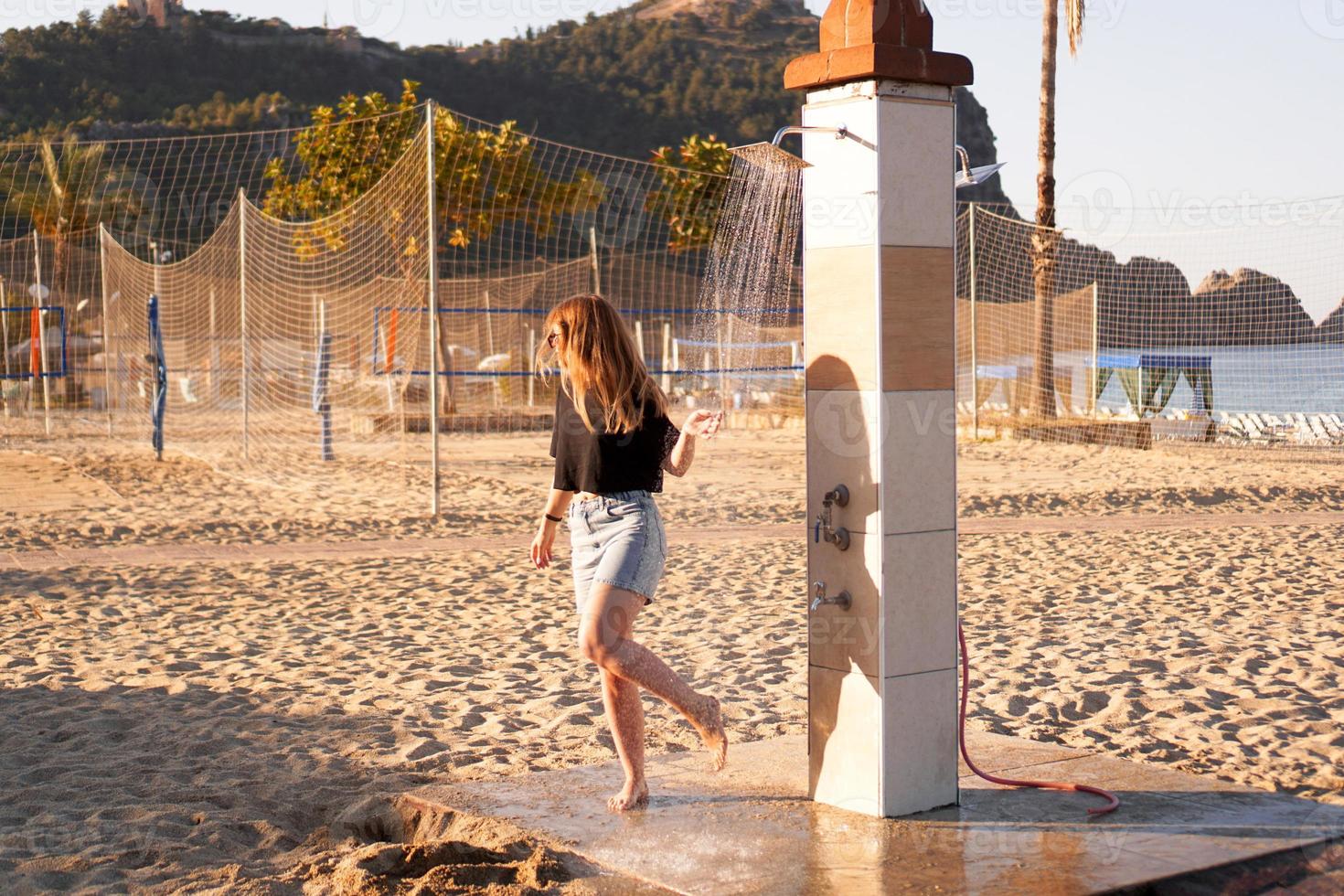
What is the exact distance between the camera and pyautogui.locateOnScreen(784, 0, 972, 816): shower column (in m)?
3.31

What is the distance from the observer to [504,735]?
4680mm

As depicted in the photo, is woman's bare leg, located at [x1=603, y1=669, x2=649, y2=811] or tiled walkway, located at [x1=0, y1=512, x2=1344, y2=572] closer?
woman's bare leg, located at [x1=603, y1=669, x2=649, y2=811]

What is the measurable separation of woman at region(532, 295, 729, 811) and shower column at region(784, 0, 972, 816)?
14.9 inches

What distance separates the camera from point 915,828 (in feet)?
10.8

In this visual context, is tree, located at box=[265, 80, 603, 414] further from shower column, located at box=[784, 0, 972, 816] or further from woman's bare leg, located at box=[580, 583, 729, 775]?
shower column, located at box=[784, 0, 972, 816]

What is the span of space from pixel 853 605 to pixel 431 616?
3954 millimetres

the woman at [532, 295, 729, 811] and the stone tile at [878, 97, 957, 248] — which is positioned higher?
the stone tile at [878, 97, 957, 248]

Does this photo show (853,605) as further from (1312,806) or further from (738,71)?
(738,71)

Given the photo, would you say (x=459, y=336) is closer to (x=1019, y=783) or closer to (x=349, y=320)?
(x=349, y=320)

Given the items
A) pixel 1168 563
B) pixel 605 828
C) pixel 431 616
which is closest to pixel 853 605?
pixel 605 828

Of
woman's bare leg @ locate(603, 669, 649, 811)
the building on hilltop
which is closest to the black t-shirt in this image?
woman's bare leg @ locate(603, 669, 649, 811)

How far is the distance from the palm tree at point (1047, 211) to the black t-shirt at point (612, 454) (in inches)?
623

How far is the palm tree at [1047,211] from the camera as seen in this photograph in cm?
1856

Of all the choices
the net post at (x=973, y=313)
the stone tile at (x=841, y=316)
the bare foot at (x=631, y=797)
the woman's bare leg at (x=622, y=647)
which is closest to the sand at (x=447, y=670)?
the bare foot at (x=631, y=797)
